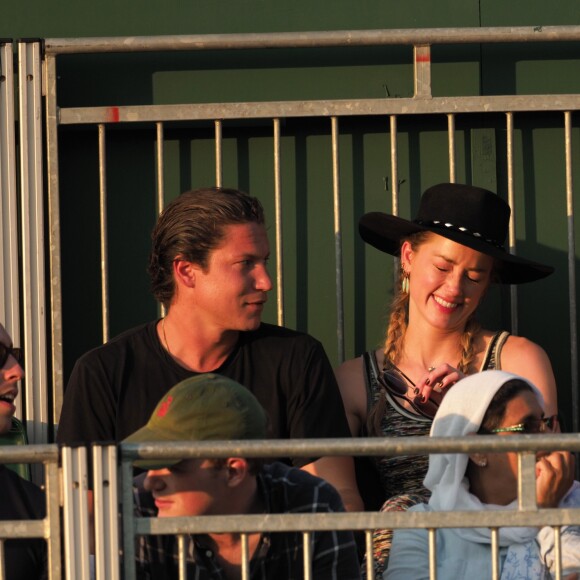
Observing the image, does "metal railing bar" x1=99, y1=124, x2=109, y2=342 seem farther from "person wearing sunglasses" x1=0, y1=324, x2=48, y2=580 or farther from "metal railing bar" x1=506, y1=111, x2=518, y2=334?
"metal railing bar" x1=506, y1=111, x2=518, y2=334

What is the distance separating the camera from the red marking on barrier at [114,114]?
464 centimetres

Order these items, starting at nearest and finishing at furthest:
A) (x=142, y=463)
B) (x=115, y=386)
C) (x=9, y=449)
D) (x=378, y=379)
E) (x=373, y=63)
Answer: (x=9, y=449), (x=142, y=463), (x=115, y=386), (x=378, y=379), (x=373, y=63)

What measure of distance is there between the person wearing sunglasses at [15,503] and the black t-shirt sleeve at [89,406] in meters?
0.23

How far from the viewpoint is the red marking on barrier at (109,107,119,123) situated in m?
4.64

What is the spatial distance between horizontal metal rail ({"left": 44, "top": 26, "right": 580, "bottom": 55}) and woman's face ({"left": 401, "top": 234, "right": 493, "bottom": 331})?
0.71 meters

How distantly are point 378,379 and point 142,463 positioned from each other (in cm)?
167

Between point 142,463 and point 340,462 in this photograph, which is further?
point 340,462

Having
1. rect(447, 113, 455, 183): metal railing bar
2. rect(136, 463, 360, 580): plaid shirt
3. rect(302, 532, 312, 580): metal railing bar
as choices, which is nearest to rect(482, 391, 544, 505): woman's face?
rect(136, 463, 360, 580): plaid shirt

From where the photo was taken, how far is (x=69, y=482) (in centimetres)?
255

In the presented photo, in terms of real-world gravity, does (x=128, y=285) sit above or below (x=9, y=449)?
above

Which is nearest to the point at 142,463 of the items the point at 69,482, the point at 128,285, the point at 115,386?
the point at 69,482

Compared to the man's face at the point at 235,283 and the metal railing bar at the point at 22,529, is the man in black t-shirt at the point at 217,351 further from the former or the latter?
the metal railing bar at the point at 22,529

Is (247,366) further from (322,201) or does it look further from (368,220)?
(322,201)

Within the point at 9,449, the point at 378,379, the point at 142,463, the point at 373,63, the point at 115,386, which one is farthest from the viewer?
the point at 373,63
